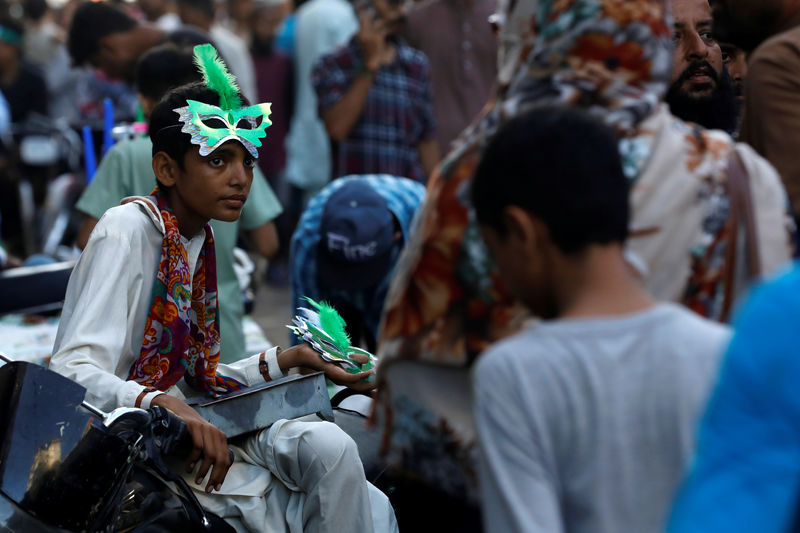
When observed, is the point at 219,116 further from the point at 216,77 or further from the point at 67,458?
the point at 67,458

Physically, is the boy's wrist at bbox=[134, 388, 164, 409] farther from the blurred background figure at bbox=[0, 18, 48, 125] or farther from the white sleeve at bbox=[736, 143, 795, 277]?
the blurred background figure at bbox=[0, 18, 48, 125]

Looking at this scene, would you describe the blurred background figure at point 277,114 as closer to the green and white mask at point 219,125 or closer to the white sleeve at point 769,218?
the green and white mask at point 219,125

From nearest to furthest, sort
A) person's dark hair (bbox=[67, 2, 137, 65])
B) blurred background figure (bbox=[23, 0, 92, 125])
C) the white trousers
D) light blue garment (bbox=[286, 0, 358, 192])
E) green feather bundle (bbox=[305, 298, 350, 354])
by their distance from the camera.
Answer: the white trousers
green feather bundle (bbox=[305, 298, 350, 354])
person's dark hair (bbox=[67, 2, 137, 65])
light blue garment (bbox=[286, 0, 358, 192])
blurred background figure (bbox=[23, 0, 92, 125])

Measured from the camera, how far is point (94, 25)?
5.78m

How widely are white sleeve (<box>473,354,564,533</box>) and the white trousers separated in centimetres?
132

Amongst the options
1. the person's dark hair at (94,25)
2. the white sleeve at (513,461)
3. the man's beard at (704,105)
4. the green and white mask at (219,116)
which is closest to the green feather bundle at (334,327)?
the green and white mask at (219,116)

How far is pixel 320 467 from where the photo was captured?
296cm

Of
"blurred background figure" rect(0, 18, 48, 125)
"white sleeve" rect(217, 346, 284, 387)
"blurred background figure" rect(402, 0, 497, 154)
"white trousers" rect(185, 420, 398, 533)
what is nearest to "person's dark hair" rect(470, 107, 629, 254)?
"white trousers" rect(185, 420, 398, 533)

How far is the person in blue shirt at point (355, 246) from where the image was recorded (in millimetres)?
4246

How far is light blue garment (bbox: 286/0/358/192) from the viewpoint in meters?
8.52

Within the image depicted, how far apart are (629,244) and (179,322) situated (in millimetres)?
1532

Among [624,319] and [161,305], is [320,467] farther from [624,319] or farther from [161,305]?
[624,319]

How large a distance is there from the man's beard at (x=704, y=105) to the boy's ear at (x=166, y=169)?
4.86 feet

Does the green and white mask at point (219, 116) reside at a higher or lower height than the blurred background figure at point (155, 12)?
higher
